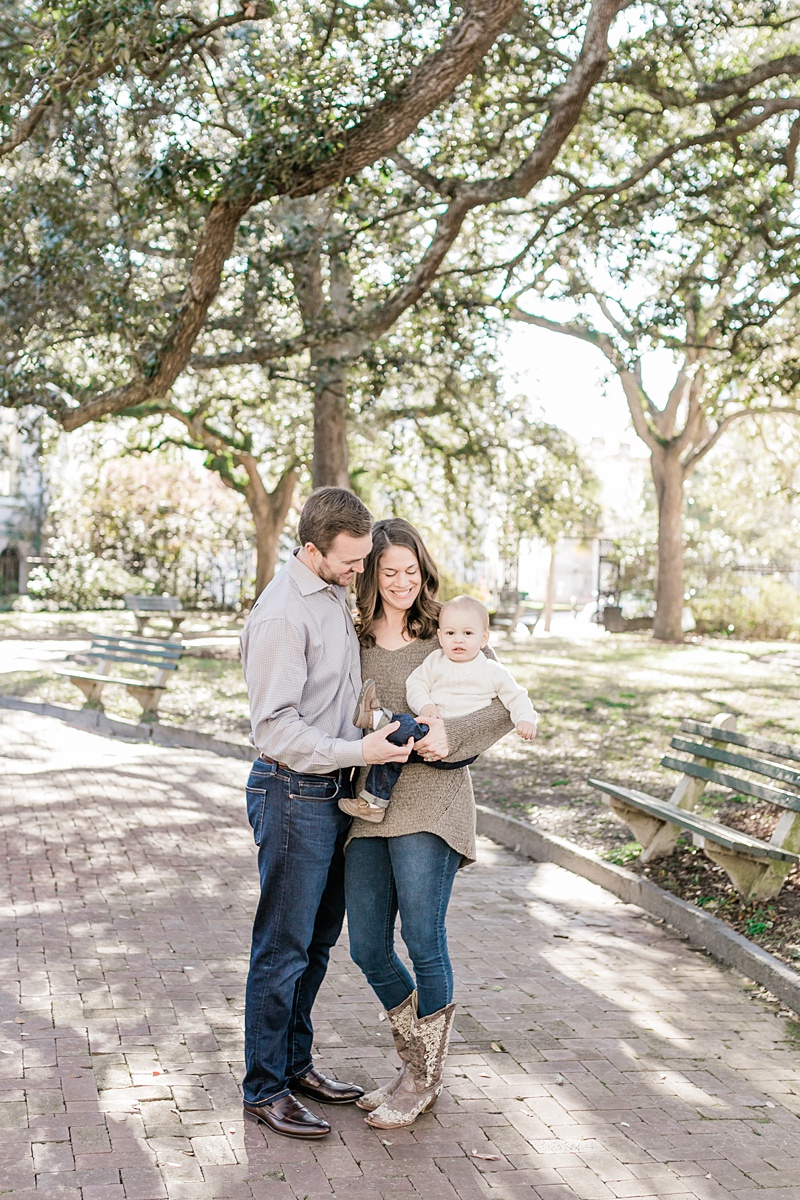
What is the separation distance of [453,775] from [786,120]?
39.9 ft

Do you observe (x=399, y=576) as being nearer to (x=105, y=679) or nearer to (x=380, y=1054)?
(x=380, y=1054)

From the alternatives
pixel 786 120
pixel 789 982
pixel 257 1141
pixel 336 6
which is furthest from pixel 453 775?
pixel 786 120

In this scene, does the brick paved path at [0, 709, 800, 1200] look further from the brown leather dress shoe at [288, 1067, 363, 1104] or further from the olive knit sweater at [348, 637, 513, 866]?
the olive knit sweater at [348, 637, 513, 866]

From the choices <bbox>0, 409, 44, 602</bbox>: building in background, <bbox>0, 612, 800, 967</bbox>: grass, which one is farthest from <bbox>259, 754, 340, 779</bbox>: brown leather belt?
<bbox>0, 409, 44, 602</bbox>: building in background

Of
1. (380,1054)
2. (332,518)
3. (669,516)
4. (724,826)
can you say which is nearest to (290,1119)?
(380,1054)

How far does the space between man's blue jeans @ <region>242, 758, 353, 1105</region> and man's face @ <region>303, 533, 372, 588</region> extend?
2.01 ft

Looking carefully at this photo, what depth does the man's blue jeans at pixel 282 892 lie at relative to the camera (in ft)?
12.7

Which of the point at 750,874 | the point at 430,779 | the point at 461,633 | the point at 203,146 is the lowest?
the point at 750,874

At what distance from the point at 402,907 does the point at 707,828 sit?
326 centimetres

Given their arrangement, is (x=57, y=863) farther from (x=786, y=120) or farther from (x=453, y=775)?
(x=786, y=120)

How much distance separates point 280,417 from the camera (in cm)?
2319

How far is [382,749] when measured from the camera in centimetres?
370

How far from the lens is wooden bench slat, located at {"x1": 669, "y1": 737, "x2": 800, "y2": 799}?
6544 mm

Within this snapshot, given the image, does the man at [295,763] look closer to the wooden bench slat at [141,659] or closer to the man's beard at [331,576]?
the man's beard at [331,576]
